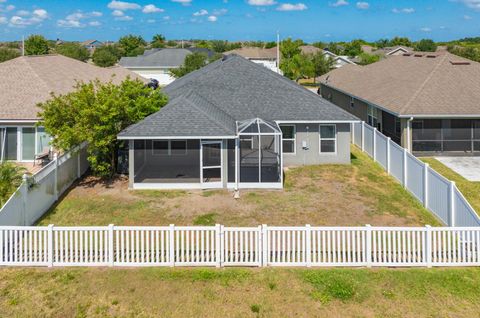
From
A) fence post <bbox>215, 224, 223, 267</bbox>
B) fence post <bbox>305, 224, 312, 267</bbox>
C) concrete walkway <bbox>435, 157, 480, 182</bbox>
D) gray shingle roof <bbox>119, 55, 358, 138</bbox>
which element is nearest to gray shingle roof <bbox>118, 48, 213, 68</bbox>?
gray shingle roof <bbox>119, 55, 358, 138</bbox>

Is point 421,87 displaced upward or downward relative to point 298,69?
downward

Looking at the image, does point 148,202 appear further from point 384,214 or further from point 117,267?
point 384,214

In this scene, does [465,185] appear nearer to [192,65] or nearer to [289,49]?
[192,65]

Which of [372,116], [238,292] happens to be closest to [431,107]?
[372,116]

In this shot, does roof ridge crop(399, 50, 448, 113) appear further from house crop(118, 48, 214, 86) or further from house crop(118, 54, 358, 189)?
house crop(118, 48, 214, 86)

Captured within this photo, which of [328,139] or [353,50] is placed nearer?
[328,139]

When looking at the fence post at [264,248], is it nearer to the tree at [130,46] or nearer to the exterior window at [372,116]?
the exterior window at [372,116]
